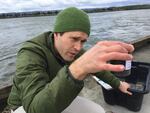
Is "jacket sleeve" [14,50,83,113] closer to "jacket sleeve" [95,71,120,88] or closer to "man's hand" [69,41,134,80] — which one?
"man's hand" [69,41,134,80]

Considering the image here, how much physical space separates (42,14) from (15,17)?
11716 mm

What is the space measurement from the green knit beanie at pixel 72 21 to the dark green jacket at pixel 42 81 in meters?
0.22

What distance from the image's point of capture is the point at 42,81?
206 centimetres

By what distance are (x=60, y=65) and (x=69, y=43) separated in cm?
30

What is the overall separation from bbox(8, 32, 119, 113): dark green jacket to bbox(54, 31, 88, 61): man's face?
7 centimetres

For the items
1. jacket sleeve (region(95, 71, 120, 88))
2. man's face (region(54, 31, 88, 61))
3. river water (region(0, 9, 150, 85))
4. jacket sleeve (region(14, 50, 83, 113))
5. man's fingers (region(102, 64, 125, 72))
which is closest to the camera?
man's fingers (region(102, 64, 125, 72))

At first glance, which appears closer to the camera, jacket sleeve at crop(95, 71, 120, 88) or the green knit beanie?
the green knit beanie

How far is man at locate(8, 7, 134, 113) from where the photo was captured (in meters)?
1.60

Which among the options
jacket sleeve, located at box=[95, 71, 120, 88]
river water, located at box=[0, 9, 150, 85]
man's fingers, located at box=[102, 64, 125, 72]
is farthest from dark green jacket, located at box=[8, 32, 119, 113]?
river water, located at box=[0, 9, 150, 85]

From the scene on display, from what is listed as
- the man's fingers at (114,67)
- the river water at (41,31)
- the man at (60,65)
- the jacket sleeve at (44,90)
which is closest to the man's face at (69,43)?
the man at (60,65)

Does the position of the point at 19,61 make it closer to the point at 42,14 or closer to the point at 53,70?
the point at 53,70

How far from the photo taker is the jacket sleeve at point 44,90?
1778 mm

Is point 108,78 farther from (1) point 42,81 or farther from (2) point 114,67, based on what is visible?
(2) point 114,67

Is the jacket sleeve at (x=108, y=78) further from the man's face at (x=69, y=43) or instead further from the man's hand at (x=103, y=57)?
the man's hand at (x=103, y=57)
